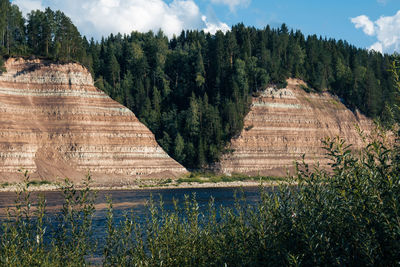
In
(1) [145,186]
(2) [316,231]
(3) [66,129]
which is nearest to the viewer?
(2) [316,231]

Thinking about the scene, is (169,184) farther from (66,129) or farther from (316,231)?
(316,231)

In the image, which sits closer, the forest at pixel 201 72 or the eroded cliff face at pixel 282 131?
the forest at pixel 201 72

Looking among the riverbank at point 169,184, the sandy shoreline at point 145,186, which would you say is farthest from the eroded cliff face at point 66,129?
the sandy shoreline at point 145,186

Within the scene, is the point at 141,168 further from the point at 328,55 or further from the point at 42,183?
the point at 328,55

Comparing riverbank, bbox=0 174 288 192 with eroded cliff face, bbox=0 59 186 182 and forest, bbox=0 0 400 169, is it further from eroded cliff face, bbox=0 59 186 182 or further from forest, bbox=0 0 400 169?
forest, bbox=0 0 400 169

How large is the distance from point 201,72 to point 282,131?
92.4 feet

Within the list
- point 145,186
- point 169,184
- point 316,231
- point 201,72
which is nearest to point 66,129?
point 145,186

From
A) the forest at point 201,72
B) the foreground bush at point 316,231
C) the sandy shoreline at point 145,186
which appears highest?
the forest at point 201,72

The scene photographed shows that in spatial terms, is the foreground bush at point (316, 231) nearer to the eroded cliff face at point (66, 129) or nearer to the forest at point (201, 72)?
the eroded cliff face at point (66, 129)

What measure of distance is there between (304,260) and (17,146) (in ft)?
236

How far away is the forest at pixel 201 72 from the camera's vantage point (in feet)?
305

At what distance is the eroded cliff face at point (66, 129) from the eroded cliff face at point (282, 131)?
16.9 metres

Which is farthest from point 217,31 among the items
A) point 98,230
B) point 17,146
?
point 98,230

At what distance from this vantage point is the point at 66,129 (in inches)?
3125
